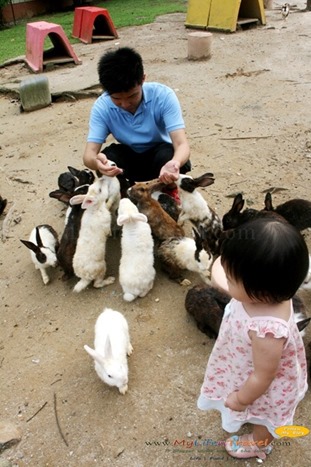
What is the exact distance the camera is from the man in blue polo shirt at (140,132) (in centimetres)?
375

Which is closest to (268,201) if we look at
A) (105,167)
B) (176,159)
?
(176,159)

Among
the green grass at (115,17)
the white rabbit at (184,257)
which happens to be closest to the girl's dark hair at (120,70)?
the white rabbit at (184,257)

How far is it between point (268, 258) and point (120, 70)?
7.87 feet

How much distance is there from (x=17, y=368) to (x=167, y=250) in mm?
1462

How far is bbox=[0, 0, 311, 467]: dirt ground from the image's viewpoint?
2.49m

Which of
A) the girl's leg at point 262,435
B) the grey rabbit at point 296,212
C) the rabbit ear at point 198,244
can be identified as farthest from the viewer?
the grey rabbit at point 296,212

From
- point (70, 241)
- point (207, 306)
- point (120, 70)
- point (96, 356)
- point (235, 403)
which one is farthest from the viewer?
point (70, 241)

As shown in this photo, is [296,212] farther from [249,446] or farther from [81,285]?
[249,446]

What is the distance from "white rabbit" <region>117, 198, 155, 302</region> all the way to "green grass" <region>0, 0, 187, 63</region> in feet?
31.3

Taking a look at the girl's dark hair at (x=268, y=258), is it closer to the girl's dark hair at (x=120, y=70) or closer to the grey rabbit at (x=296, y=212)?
the girl's dark hair at (x=120, y=70)

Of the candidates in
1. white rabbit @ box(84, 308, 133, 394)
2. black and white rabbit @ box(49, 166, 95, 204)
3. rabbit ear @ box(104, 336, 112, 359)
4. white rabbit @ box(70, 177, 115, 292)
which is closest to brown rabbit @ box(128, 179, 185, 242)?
white rabbit @ box(70, 177, 115, 292)

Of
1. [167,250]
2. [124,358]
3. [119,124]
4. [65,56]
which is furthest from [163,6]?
[124,358]

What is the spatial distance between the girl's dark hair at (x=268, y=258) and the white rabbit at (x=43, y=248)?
248 centimetres

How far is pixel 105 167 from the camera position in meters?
3.91
